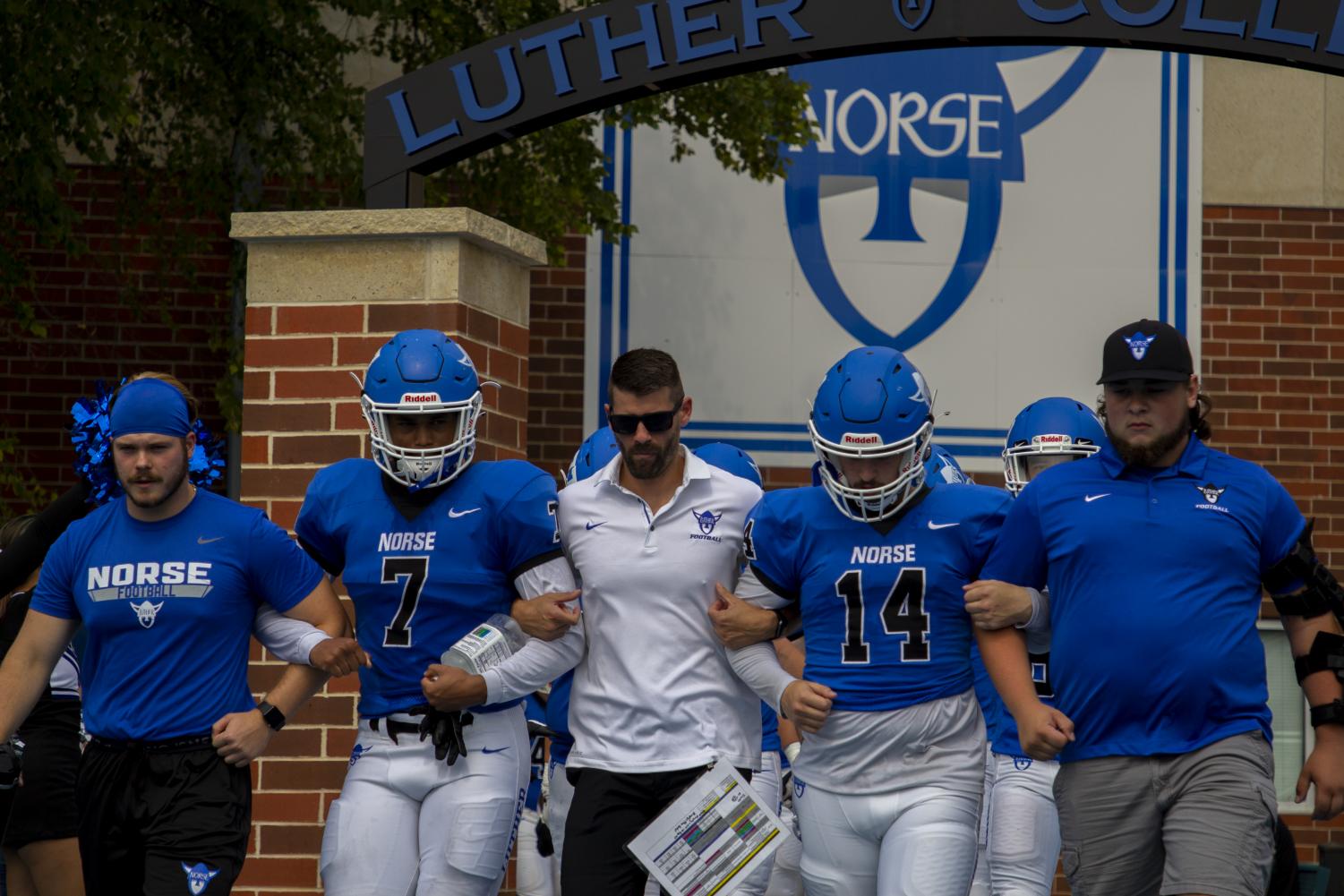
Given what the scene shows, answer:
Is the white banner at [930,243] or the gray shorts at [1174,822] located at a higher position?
the white banner at [930,243]

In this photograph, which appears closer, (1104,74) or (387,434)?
(387,434)

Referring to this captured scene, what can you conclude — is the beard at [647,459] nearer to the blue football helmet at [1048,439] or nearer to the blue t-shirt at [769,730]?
the blue t-shirt at [769,730]

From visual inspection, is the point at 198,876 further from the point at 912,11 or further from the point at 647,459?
the point at 912,11

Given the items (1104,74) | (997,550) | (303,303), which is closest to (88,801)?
(303,303)

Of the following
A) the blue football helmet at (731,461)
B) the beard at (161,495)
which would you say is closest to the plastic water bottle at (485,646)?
the beard at (161,495)

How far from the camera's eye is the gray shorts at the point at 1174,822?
17.2ft

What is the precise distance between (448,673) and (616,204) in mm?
6153

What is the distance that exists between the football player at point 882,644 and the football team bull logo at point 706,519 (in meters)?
0.29

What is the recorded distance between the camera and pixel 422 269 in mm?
7691

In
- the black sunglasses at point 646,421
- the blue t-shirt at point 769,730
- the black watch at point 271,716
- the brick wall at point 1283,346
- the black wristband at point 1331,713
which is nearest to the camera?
the black wristband at point 1331,713

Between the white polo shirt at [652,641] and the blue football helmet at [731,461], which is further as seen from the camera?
the blue football helmet at [731,461]

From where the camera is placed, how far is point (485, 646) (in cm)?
616

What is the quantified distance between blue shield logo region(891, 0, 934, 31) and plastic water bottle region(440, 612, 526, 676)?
2777 millimetres

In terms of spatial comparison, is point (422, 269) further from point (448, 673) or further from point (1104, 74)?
point (1104, 74)
